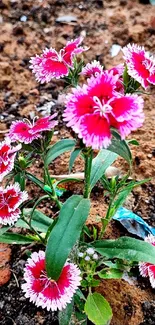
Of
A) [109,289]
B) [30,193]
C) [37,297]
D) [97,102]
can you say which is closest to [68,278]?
[37,297]

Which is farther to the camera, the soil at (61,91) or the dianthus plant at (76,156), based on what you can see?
the soil at (61,91)

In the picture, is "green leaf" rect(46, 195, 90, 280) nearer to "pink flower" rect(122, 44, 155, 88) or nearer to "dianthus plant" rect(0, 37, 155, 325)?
"dianthus plant" rect(0, 37, 155, 325)

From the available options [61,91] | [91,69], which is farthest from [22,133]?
[61,91]

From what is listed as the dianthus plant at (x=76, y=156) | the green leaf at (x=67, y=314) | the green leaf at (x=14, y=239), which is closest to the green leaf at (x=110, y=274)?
the dianthus plant at (x=76, y=156)

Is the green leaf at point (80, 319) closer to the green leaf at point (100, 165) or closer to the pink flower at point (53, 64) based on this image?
the green leaf at point (100, 165)

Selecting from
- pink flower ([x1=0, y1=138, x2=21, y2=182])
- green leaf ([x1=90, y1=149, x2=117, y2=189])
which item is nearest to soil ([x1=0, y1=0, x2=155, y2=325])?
green leaf ([x1=90, y1=149, x2=117, y2=189])

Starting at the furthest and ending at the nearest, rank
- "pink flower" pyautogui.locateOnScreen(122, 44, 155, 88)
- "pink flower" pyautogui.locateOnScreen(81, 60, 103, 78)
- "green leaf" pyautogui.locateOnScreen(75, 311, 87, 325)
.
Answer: "green leaf" pyautogui.locateOnScreen(75, 311, 87, 325) → "pink flower" pyautogui.locateOnScreen(81, 60, 103, 78) → "pink flower" pyautogui.locateOnScreen(122, 44, 155, 88)

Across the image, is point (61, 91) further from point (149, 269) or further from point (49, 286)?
point (49, 286)
